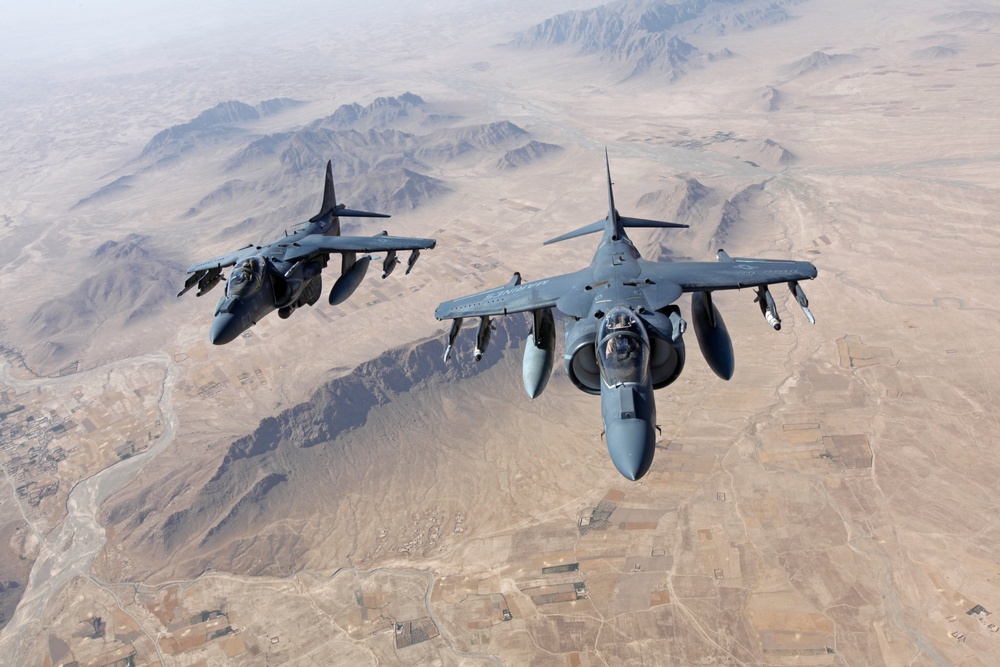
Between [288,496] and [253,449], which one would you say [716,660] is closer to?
[288,496]

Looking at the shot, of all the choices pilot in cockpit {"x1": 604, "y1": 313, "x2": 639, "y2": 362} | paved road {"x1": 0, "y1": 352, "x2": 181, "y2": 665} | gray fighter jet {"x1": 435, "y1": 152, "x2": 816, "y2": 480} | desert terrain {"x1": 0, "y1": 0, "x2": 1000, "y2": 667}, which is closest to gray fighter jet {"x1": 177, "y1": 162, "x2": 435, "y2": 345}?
gray fighter jet {"x1": 435, "y1": 152, "x2": 816, "y2": 480}

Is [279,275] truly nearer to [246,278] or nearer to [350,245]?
[246,278]

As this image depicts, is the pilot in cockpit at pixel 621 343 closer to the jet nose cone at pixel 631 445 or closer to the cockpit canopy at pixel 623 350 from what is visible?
the cockpit canopy at pixel 623 350

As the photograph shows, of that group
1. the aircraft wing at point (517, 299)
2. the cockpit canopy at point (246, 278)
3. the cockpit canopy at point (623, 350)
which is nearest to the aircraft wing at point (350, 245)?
the cockpit canopy at point (246, 278)

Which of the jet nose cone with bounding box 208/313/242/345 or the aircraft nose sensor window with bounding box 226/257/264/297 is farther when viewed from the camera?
the aircraft nose sensor window with bounding box 226/257/264/297

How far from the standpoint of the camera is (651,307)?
95.7 feet

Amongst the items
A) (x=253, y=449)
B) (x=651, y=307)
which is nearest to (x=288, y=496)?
(x=253, y=449)

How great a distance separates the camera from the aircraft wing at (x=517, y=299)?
33.1 m

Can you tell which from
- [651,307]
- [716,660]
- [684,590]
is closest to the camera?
[651,307]

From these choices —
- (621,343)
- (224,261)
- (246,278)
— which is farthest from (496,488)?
(621,343)

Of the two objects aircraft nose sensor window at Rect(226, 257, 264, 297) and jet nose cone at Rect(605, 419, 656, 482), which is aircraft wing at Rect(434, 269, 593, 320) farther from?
aircraft nose sensor window at Rect(226, 257, 264, 297)

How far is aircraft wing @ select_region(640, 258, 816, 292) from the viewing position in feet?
107

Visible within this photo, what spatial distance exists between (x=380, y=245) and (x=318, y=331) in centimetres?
8401

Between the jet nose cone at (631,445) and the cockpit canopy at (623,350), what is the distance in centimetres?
209
